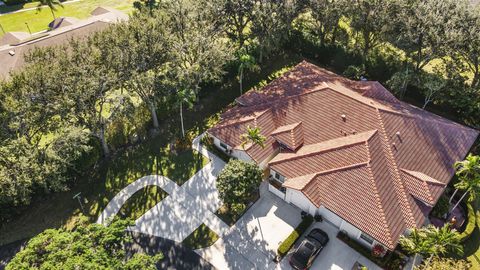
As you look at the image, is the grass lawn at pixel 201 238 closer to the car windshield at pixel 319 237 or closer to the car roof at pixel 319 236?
the car roof at pixel 319 236

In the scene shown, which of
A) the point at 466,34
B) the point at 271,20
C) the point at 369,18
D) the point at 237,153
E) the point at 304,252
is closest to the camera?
the point at 304,252

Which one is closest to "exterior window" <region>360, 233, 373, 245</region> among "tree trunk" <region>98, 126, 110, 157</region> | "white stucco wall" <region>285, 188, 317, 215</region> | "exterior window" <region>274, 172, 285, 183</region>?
"white stucco wall" <region>285, 188, 317, 215</region>

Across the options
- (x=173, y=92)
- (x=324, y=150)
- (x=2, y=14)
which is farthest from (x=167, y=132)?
(x=2, y=14)

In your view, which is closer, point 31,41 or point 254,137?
point 254,137

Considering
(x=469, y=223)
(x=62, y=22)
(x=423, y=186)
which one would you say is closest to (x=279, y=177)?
(x=423, y=186)

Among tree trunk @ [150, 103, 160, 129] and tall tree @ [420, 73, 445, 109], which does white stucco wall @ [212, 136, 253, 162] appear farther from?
tall tree @ [420, 73, 445, 109]

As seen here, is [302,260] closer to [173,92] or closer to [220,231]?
[220,231]

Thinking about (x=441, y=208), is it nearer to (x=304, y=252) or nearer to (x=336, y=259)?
(x=336, y=259)
